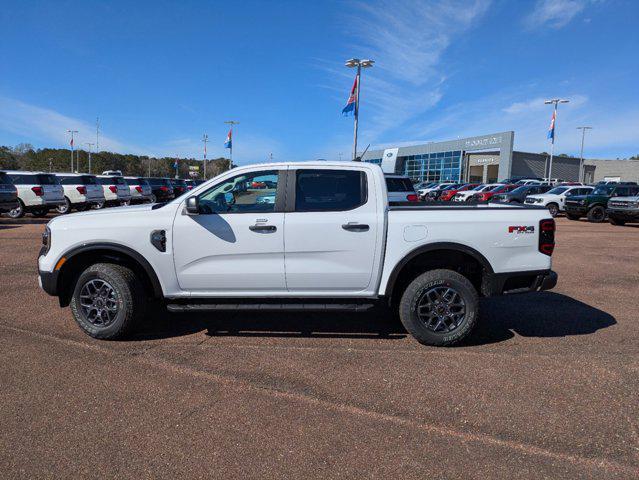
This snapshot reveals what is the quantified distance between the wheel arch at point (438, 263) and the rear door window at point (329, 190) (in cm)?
77

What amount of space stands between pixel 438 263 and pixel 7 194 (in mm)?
15782

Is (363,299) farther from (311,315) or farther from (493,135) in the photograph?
(493,135)

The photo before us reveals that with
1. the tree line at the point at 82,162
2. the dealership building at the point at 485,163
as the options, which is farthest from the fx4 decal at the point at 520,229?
the tree line at the point at 82,162

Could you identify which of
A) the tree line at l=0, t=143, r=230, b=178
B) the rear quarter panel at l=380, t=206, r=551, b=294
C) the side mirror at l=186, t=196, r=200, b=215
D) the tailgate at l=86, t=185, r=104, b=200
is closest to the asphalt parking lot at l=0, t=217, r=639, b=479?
the rear quarter panel at l=380, t=206, r=551, b=294

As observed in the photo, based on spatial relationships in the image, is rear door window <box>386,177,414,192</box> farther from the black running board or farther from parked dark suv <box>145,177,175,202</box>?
parked dark suv <box>145,177,175,202</box>

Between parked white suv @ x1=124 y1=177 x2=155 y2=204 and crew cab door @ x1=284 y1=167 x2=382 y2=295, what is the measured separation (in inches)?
808

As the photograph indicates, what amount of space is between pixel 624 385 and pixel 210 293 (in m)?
3.77

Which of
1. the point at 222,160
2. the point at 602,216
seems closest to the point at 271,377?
the point at 602,216

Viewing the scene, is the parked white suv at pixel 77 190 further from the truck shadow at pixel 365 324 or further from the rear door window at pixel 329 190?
the rear door window at pixel 329 190

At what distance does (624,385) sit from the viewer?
375cm

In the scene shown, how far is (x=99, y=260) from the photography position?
4.79 meters

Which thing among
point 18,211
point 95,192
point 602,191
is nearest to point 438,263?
point 18,211

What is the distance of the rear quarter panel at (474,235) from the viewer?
4469 mm

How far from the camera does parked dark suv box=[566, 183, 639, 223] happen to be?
65.1ft
